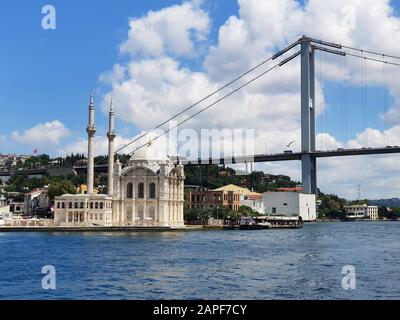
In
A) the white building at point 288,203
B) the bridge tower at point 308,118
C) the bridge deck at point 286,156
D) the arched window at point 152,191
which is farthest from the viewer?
the bridge tower at point 308,118

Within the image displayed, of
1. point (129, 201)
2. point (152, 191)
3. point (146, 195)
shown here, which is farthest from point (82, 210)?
point (152, 191)

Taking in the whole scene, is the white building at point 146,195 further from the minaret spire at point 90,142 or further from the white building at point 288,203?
the white building at point 288,203

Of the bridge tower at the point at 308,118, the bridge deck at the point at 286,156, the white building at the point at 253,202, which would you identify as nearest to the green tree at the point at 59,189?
the bridge deck at the point at 286,156

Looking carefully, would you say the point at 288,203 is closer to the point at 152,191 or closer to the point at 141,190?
the point at 152,191

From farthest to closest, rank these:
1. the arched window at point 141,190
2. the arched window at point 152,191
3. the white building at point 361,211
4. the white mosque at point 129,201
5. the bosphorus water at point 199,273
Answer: the white building at point 361,211, the arched window at point 141,190, the arched window at point 152,191, the white mosque at point 129,201, the bosphorus water at point 199,273

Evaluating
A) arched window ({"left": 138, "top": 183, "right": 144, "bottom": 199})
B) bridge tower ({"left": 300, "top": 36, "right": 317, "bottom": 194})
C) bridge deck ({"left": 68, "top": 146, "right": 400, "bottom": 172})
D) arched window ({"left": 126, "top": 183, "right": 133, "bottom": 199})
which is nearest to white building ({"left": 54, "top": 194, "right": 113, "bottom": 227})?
Answer: arched window ({"left": 126, "top": 183, "right": 133, "bottom": 199})

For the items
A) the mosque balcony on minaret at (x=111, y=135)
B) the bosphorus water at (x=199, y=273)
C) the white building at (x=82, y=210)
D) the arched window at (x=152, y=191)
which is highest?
the mosque balcony on minaret at (x=111, y=135)
